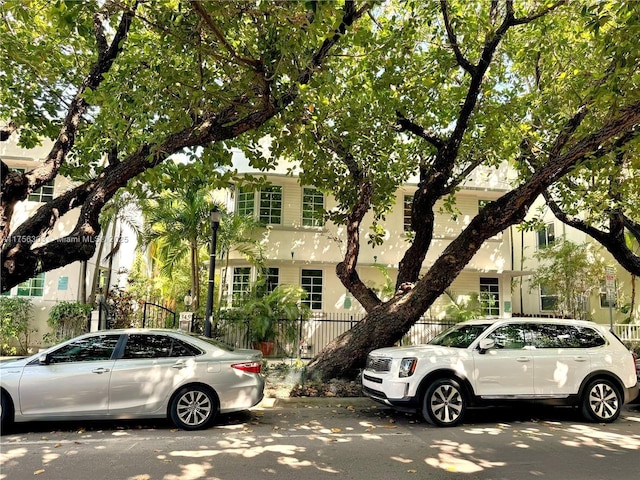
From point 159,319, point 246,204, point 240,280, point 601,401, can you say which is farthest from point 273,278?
point 601,401

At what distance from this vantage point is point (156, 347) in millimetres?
7586

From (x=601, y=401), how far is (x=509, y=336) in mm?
1854

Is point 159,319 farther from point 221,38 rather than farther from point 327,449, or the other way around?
point 221,38

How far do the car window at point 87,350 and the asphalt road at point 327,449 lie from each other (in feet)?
3.45

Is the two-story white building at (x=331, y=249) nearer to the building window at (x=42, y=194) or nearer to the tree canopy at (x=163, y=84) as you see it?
the building window at (x=42, y=194)

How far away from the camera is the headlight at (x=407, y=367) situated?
7.78 meters

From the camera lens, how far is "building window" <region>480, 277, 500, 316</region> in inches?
735

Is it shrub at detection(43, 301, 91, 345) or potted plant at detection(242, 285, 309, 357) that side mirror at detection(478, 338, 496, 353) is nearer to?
potted plant at detection(242, 285, 309, 357)

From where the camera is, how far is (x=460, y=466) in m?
5.66

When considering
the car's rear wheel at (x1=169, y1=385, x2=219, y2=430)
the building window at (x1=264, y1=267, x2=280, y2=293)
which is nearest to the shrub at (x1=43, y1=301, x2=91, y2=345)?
the building window at (x1=264, y1=267, x2=280, y2=293)

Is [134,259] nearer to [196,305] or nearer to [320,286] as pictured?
[196,305]

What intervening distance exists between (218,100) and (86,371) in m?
4.71

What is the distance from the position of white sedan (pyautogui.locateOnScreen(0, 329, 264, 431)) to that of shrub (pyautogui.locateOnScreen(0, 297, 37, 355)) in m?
8.85

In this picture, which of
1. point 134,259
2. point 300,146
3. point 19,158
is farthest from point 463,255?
point 134,259
